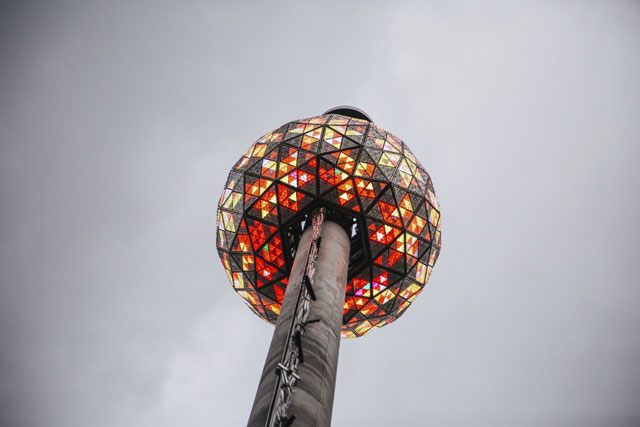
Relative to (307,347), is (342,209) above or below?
above

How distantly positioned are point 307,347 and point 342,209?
6431 mm

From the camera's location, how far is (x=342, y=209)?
15500 millimetres

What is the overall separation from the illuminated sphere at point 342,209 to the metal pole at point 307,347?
2000 mm

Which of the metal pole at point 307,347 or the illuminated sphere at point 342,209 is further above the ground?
the illuminated sphere at point 342,209

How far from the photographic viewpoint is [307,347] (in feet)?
33.4

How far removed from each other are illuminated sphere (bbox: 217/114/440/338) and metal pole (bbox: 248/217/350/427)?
2000 millimetres

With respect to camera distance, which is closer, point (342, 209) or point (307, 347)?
point (307, 347)

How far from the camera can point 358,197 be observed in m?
15.4

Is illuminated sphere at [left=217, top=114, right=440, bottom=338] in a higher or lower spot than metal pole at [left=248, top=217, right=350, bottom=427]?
higher

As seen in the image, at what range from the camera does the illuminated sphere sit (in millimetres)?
15531

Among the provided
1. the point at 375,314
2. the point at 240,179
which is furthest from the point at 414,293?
the point at 240,179

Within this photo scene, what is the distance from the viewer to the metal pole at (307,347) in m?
8.34

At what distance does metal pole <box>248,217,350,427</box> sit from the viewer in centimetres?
834

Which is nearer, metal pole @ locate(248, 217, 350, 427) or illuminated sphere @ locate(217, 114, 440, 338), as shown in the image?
metal pole @ locate(248, 217, 350, 427)
